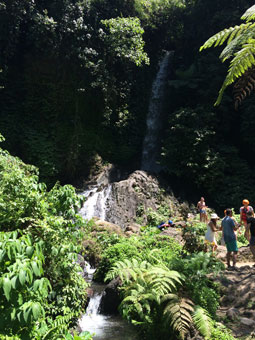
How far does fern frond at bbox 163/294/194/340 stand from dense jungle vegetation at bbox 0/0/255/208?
11971 mm

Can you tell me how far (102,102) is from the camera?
18828 mm

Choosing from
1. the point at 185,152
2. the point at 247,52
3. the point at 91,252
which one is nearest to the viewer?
the point at 247,52

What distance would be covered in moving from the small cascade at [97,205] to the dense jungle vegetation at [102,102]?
11.6ft

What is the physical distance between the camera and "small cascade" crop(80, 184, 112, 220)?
1363cm

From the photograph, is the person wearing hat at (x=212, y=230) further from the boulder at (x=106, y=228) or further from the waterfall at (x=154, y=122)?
the waterfall at (x=154, y=122)

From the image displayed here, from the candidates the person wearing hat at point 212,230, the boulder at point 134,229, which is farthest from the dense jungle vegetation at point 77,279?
the boulder at point 134,229

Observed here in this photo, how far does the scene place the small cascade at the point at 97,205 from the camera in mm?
13633

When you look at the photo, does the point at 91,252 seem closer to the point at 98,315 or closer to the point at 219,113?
the point at 98,315

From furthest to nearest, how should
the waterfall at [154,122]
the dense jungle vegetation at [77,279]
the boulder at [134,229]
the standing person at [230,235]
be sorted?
the waterfall at [154,122] < the boulder at [134,229] < the standing person at [230,235] < the dense jungle vegetation at [77,279]

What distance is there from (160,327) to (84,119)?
15810mm

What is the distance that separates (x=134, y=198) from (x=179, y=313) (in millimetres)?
10109

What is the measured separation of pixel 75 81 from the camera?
61.2 ft

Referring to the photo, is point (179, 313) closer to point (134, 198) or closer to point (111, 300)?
point (111, 300)

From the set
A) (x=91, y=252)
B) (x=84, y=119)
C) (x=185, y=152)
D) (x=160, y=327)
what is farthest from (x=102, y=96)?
(x=160, y=327)
